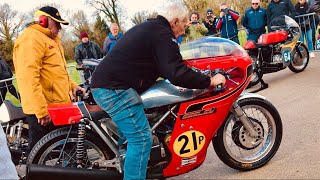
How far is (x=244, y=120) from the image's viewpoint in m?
3.76

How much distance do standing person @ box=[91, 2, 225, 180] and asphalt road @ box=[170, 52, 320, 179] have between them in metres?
1.07

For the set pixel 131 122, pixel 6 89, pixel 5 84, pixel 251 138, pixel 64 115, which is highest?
pixel 64 115

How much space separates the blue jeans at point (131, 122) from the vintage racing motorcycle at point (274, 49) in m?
5.04

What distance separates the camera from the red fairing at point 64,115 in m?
3.25

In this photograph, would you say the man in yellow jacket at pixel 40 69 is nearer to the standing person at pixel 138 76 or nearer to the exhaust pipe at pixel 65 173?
the exhaust pipe at pixel 65 173

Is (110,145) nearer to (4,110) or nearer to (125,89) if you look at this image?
(125,89)

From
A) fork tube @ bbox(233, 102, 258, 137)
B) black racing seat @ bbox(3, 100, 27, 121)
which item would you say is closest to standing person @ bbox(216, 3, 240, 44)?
fork tube @ bbox(233, 102, 258, 137)

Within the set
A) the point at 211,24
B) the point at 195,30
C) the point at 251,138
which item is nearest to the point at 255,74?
the point at 195,30

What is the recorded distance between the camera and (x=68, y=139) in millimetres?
3336

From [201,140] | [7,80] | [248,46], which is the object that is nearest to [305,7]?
[248,46]

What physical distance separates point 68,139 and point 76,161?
0.21 metres

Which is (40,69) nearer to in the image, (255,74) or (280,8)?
(255,74)

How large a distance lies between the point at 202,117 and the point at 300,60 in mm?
5751

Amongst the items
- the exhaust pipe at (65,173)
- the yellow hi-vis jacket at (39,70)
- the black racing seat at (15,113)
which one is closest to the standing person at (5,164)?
the exhaust pipe at (65,173)
